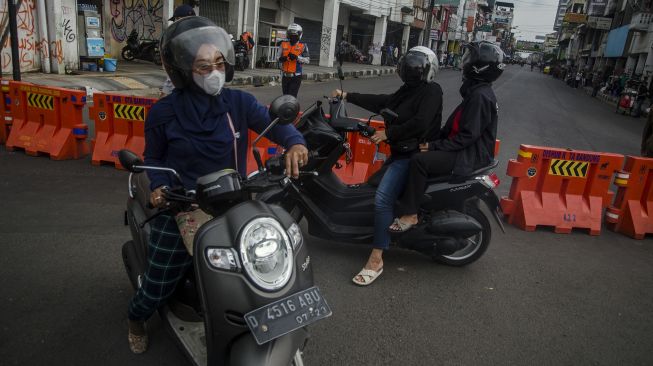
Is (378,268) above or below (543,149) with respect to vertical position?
below

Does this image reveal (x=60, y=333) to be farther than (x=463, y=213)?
No

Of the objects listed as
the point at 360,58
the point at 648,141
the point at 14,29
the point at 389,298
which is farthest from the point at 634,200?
the point at 360,58

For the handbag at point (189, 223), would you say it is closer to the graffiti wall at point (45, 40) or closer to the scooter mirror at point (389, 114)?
the scooter mirror at point (389, 114)

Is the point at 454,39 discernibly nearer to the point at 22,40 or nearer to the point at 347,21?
the point at 347,21

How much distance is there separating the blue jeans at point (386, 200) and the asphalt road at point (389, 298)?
1.13 ft

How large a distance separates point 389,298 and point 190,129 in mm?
2026

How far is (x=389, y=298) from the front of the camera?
356 cm

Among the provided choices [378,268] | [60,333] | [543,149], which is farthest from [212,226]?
[543,149]

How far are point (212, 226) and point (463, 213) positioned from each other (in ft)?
8.37

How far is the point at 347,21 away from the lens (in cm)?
3559

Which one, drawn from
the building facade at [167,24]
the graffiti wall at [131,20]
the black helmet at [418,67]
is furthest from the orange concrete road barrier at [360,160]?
the graffiti wall at [131,20]

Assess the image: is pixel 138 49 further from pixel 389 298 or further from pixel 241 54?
pixel 389 298

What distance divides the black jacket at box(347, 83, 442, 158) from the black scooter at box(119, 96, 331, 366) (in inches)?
75.8

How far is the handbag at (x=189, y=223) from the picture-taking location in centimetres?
223
